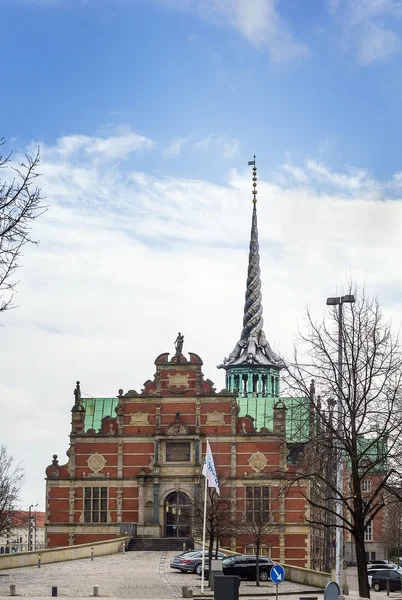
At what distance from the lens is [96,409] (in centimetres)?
8769

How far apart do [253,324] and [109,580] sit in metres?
56.5

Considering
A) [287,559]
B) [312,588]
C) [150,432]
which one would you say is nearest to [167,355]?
[150,432]

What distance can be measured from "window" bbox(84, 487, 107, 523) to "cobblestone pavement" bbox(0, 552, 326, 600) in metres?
16.0

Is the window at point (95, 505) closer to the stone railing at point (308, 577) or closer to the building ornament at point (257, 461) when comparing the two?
the building ornament at point (257, 461)

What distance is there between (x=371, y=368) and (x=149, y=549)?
41.9 meters

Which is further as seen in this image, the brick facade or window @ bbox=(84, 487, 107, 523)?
window @ bbox=(84, 487, 107, 523)

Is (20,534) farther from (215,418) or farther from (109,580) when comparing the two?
(109,580)

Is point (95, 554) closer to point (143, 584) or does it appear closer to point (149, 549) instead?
point (149, 549)

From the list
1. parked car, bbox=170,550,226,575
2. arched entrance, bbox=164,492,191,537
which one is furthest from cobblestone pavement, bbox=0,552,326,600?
arched entrance, bbox=164,492,191,537

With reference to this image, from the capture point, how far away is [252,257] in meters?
111

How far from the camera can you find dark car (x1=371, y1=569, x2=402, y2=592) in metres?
58.9

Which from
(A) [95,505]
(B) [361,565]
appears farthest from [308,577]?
(A) [95,505]

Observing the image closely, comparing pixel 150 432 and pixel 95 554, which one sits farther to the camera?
pixel 150 432

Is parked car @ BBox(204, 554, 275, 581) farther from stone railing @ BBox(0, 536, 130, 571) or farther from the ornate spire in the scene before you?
the ornate spire
